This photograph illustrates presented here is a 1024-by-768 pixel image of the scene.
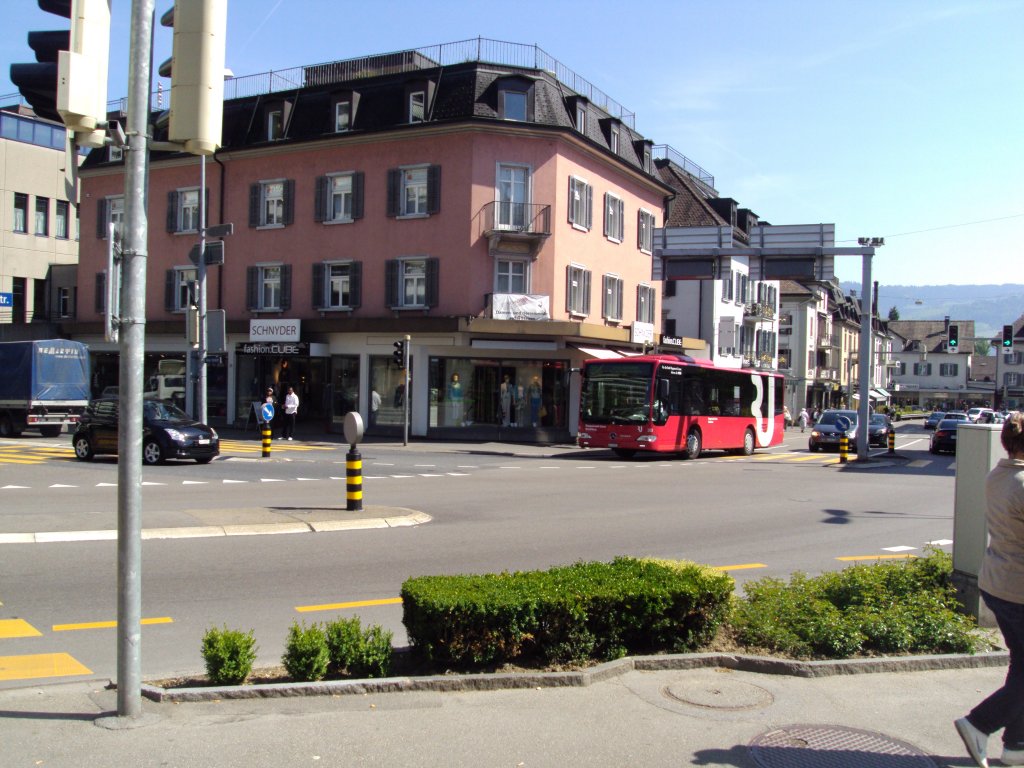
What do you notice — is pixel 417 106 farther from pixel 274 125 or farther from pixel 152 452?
pixel 152 452

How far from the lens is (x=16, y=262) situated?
163 feet

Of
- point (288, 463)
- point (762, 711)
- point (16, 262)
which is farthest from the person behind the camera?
point (16, 262)

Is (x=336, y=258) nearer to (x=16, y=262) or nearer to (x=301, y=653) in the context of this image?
(x=16, y=262)

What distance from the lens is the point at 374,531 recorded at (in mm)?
12938

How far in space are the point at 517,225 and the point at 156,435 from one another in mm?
16656

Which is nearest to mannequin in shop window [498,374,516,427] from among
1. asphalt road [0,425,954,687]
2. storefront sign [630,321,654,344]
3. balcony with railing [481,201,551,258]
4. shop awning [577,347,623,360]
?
shop awning [577,347,623,360]

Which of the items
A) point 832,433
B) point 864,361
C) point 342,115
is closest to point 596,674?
point 864,361

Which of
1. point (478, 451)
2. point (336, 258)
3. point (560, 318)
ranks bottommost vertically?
point (478, 451)

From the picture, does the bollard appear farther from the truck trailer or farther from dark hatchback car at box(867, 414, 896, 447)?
dark hatchback car at box(867, 414, 896, 447)

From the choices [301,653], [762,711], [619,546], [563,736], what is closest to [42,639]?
[301,653]

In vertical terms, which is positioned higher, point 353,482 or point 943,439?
point 353,482

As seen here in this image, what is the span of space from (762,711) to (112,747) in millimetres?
3579

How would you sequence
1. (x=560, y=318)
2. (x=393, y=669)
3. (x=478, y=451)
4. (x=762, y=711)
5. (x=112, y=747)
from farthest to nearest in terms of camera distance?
(x=560, y=318)
(x=478, y=451)
(x=393, y=669)
(x=762, y=711)
(x=112, y=747)

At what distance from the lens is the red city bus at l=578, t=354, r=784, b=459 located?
28047mm
